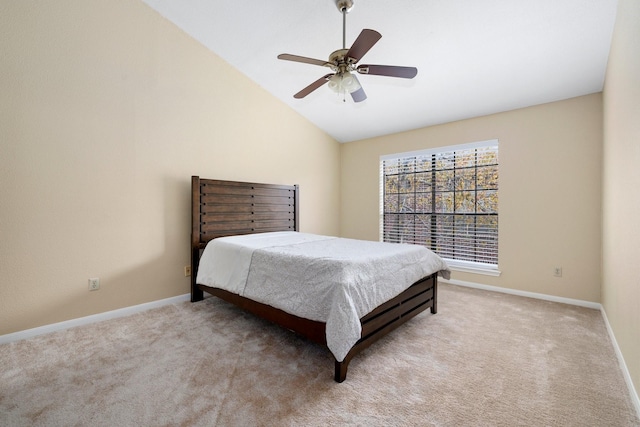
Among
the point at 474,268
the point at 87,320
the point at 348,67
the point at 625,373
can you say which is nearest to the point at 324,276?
the point at 348,67

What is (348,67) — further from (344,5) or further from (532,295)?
(532,295)

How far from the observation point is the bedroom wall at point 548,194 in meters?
3.00

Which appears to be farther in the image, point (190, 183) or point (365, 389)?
point (190, 183)

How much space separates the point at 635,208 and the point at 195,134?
12.6ft

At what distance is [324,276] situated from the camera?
188cm

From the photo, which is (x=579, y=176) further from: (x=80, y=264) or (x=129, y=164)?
(x=80, y=264)

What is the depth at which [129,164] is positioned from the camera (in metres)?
2.81

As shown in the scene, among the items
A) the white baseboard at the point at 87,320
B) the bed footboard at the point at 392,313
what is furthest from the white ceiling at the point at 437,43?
the white baseboard at the point at 87,320

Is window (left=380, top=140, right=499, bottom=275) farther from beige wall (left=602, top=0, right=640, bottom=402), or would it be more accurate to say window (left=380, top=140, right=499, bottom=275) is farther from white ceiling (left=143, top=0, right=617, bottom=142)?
beige wall (left=602, top=0, right=640, bottom=402)

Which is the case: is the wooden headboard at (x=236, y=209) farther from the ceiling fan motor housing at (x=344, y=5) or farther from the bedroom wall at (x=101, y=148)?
the ceiling fan motor housing at (x=344, y=5)

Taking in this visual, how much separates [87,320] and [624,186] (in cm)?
449

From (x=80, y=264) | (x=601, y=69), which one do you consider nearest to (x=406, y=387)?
(x=80, y=264)

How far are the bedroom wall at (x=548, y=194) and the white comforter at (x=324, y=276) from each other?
4.37ft

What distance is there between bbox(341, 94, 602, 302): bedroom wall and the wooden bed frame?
145cm
